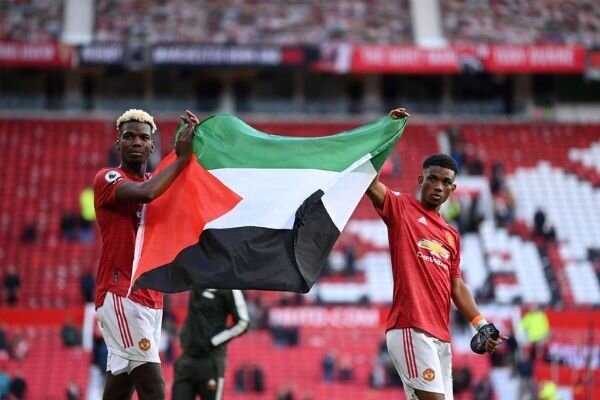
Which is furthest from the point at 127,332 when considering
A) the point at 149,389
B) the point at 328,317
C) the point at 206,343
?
the point at 328,317

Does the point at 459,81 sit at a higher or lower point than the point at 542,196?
higher

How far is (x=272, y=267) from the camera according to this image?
26.0ft

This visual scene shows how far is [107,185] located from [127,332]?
938 mm

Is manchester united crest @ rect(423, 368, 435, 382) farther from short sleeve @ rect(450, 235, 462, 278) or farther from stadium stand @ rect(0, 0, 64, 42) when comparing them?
stadium stand @ rect(0, 0, 64, 42)

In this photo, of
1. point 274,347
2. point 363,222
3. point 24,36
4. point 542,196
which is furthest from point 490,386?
point 24,36

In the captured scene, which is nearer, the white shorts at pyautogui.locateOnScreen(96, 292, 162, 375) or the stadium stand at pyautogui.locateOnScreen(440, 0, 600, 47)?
the white shorts at pyautogui.locateOnScreen(96, 292, 162, 375)

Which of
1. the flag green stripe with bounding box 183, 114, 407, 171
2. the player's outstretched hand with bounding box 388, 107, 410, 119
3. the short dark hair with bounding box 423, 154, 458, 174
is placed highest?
the player's outstretched hand with bounding box 388, 107, 410, 119

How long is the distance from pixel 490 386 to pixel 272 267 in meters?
16.0

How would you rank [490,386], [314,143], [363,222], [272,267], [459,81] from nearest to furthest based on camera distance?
1. [272,267]
2. [314,143]
3. [490,386]
4. [363,222]
5. [459,81]

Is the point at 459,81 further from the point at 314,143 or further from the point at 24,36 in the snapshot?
the point at 314,143

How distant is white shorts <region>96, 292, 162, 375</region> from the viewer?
25.6 feet

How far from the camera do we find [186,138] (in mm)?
7980

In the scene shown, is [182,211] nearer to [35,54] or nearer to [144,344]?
[144,344]

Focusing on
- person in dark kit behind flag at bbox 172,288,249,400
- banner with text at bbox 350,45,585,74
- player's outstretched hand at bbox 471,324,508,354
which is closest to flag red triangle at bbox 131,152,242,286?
player's outstretched hand at bbox 471,324,508,354
